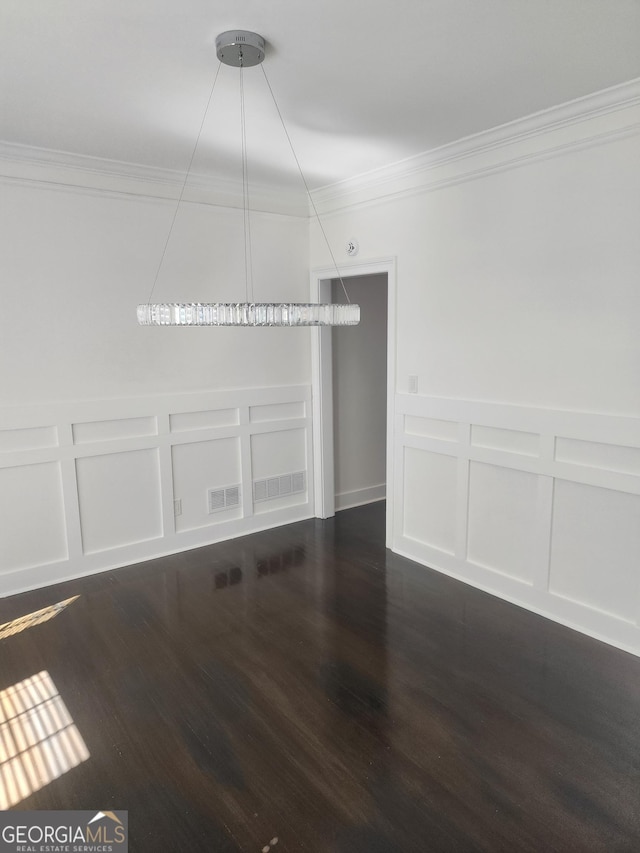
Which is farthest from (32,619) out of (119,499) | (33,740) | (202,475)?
(202,475)

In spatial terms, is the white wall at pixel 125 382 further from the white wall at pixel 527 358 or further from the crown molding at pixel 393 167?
the white wall at pixel 527 358

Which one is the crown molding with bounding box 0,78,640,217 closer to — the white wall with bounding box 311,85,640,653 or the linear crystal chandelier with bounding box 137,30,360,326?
the white wall with bounding box 311,85,640,653

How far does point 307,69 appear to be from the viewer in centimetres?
238

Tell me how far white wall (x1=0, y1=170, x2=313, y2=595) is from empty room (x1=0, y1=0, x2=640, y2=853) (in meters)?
0.02

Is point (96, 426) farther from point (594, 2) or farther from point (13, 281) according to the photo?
point (594, 2)

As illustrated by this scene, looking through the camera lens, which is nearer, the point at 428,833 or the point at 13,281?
the point at 428,833

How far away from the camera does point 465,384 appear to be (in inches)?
140

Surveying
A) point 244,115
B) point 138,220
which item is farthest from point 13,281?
point 244,115

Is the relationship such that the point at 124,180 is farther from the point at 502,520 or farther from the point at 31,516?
the point at 502,520

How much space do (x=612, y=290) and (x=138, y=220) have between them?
2996mm

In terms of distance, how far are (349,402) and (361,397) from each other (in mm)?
161

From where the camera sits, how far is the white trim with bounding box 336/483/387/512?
17.4 feet

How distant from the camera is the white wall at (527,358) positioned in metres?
2.78

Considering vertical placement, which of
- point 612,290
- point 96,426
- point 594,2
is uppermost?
point 594,2
